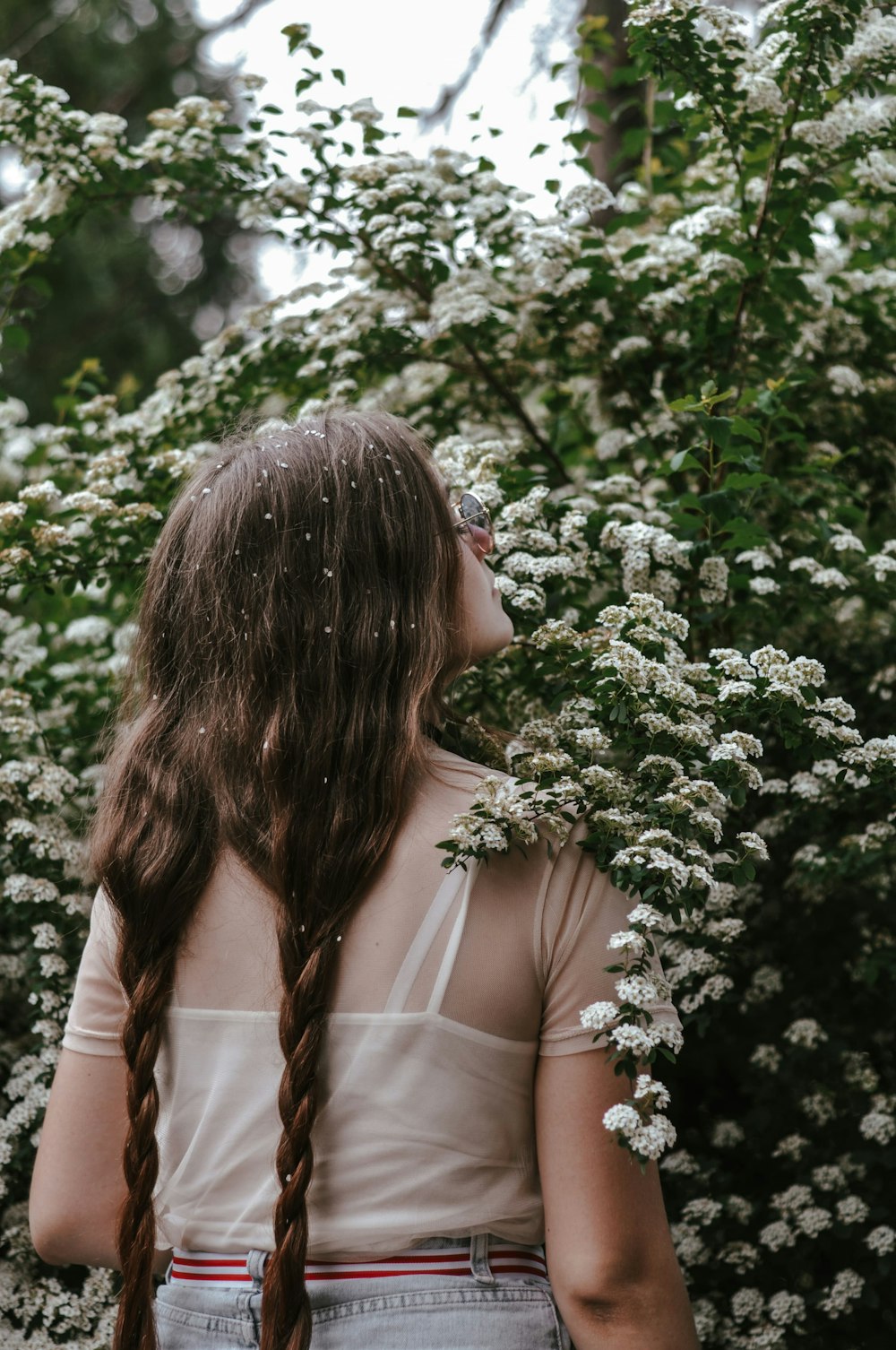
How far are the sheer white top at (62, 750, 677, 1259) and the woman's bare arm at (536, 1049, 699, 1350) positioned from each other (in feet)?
0.12

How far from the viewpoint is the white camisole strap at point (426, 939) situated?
1.25 m

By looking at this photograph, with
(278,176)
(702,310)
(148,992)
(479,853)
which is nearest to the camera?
(479,853)

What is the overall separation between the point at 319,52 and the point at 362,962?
84.2 inches

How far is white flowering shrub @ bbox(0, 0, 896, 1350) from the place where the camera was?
1.71 meters

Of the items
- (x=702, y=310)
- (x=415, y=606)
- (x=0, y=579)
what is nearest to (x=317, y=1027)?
(x=415, y=606)

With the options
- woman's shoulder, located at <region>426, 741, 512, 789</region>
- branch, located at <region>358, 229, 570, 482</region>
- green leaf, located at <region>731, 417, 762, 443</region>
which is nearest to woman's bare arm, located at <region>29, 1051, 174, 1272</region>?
woman's shoulder, located at <region>426, 741, 512, 789</region>

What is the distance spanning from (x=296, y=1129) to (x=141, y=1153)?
0.80 feet

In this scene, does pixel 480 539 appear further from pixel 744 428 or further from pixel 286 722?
pixel 744 428

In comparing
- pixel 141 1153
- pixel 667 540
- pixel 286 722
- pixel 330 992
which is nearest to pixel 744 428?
pixel 667 540

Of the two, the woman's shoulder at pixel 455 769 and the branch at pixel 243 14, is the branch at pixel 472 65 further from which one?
the woman's shoulder at pixel 455 769

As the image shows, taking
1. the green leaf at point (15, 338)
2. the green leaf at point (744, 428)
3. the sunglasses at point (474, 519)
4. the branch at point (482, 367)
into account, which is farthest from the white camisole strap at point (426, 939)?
the green leaf at point (15, 338)

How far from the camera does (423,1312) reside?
48.8 inches

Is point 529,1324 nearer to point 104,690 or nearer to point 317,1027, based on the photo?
point 317,1027

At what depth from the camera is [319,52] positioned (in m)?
2.58
